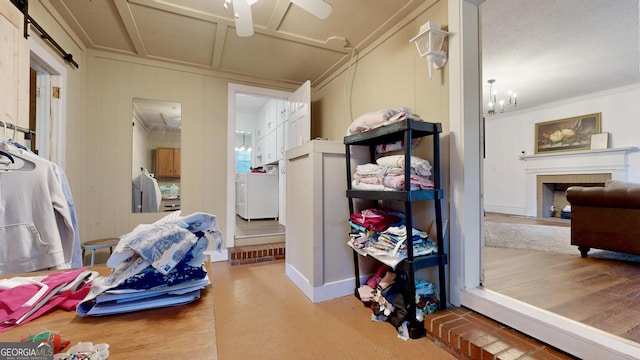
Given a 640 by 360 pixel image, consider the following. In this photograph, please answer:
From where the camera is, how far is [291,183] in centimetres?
258

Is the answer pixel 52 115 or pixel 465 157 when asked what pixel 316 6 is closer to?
pixel 465 157

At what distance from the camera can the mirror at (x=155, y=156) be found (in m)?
3.01

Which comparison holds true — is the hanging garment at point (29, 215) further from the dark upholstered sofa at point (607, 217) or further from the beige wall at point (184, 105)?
the dark upholstered sofa at point (607, 217)

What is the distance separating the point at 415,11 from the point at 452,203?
1.61 m

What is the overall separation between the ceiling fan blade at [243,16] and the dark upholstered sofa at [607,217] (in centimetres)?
367

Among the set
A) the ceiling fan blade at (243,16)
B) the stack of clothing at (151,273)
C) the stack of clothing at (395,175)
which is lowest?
the stack of clothing at (151,273)

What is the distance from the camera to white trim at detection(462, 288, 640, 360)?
3.64 feet

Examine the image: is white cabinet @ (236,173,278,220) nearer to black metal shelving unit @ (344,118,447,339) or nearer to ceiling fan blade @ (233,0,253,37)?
ceiling fan blade @ (233,0,253,37)

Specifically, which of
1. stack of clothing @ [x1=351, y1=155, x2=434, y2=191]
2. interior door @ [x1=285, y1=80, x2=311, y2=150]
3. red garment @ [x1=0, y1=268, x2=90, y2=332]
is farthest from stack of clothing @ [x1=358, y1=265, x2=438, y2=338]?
interior door @ [x1=285, y1=80, x2=311, y2=150]

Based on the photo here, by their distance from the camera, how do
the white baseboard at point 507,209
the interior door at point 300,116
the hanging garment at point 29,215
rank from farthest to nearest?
1. the white baseboard at point 507,209
2. the interior door at point 300,116
3. the hanging garment at point 29,215

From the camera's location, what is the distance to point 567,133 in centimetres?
527

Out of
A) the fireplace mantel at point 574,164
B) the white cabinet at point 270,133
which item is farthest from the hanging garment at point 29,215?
the fireplace mantel at point 574,164

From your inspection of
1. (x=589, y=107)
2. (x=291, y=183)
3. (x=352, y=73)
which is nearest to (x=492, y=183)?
(x=589, y=107)

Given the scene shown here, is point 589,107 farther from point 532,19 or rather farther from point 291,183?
point 291,183
